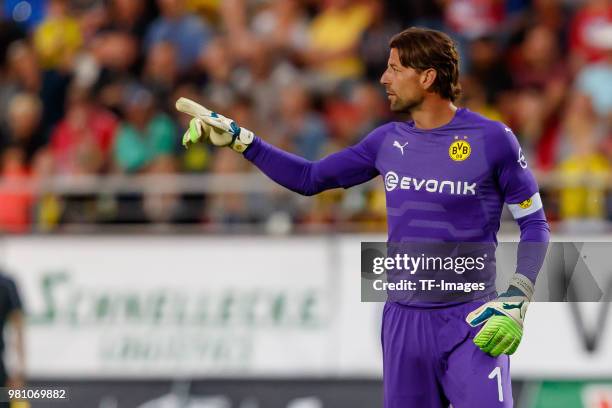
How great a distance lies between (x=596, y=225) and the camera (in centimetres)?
1102

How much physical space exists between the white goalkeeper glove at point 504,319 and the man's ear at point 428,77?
1.07 meters

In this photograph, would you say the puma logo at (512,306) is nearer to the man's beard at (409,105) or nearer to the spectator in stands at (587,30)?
the man's beard at (409,105)

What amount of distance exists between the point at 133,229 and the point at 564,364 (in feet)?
14.0

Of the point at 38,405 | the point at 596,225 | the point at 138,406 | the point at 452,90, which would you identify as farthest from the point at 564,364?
the point at 452,90

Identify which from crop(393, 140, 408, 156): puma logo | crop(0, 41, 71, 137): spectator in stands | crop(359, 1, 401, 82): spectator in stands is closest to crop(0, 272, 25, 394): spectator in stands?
crop(0, 41, 71, 137): spectator in stands

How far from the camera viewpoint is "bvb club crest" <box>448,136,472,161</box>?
242 inches

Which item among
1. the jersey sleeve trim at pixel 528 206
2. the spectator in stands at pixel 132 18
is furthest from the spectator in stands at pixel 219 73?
the jersey sleeve trim at pixel 528 206

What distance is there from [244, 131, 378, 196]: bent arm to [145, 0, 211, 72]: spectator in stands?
7013 millimetres

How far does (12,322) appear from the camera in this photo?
10852 millimetres

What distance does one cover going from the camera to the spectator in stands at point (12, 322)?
1070 cm

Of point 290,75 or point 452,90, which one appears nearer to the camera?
point 452,90

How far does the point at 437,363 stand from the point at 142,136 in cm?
745

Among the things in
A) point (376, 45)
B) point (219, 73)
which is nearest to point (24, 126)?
point (219, 73)

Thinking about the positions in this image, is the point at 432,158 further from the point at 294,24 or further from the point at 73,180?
the point at 294,24
